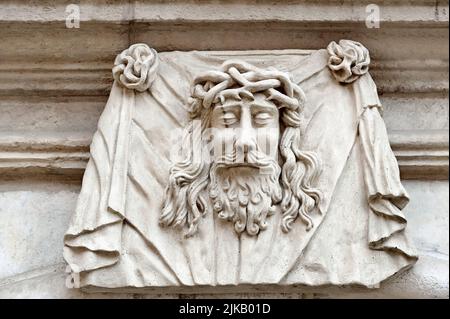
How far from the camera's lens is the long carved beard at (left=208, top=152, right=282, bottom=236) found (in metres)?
2.55

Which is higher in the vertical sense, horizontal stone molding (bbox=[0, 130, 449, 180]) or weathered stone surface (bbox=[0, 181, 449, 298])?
horizontal stone molding (bbox=[0, 130, 449, 180])

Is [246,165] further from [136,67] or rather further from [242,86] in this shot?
[136,67]

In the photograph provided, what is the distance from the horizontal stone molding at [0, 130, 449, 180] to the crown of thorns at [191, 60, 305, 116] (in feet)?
1.20

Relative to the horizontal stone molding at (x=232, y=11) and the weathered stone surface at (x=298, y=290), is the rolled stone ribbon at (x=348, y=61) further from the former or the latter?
the weathered stone surface at (x=298, y=290)

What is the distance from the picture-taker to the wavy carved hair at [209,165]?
2.57 m

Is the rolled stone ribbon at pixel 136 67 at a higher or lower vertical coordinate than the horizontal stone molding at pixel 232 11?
lower

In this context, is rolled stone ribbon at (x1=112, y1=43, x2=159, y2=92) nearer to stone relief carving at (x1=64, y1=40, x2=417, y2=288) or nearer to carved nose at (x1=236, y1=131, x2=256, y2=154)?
stone relief carving at (x1=64, y1=40, x2=417, y2=288)

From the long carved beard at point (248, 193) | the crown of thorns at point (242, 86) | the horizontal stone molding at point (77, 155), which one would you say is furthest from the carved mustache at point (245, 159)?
the horizontal stone molding at point (77, 155)

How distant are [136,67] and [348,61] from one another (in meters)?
0.62

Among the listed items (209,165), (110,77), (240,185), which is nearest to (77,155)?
(110,77)

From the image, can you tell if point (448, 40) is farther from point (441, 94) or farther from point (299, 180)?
point (299, 180)

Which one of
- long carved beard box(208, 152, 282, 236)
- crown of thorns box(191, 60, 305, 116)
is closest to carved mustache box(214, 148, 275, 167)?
long carved beard box(208, 152, 282, 236)
